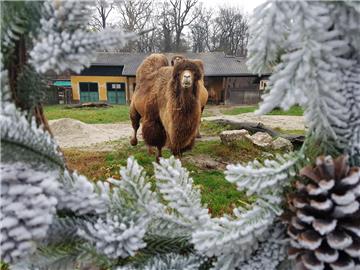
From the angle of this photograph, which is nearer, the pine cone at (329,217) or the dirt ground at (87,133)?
the pine cone at (329,217)

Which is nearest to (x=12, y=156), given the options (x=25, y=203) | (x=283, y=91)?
(x=25, y=203)

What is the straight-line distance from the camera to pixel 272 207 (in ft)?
1.51

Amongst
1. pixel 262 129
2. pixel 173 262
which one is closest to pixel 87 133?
pixel 262 129

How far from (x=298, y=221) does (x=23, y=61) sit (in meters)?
0.41

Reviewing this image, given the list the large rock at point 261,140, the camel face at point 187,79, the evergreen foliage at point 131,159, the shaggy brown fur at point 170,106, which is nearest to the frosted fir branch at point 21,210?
the evergreen foliage at point 131,159

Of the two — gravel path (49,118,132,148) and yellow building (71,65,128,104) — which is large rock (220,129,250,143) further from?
yellow building (71,65,128,104)

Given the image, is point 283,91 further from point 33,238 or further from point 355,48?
point 33,238

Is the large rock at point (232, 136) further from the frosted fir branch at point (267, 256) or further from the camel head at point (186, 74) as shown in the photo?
the frosted fir branch at point (267, 256)

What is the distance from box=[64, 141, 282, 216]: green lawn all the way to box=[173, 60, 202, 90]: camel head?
87 centimetres

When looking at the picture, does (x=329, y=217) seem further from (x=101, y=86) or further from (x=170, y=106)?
(x=101, y=86)

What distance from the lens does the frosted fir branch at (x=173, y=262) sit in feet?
1.69

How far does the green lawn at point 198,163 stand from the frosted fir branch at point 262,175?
93.2 inches

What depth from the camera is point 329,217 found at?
0.40 m

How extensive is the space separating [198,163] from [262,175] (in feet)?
13.9
